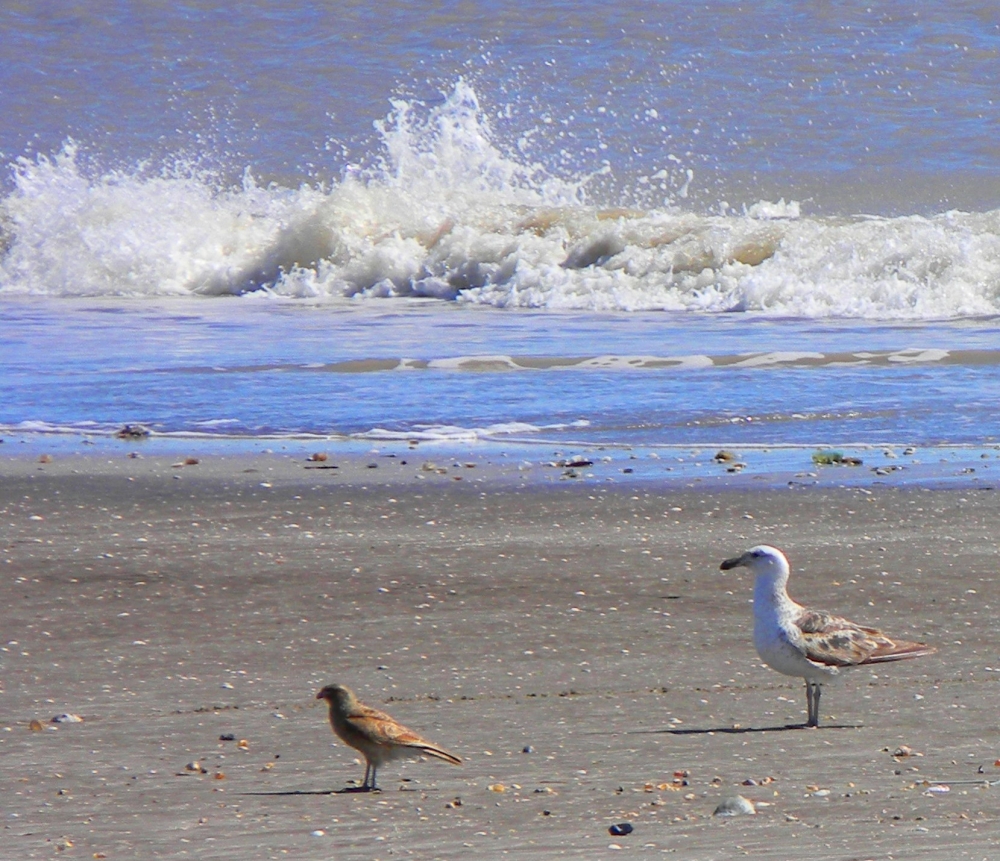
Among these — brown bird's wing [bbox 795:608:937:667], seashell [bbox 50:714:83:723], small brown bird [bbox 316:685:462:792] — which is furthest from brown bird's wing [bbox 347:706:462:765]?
brown bird's wing [bbox 795:608:937:667]

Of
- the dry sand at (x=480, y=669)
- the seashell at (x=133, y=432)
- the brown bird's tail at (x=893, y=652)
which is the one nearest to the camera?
the dry sand at (x=480, y=669)

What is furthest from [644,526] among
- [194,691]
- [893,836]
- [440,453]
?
[893,836]

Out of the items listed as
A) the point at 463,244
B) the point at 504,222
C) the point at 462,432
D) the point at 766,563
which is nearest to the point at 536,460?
the point at 462,432

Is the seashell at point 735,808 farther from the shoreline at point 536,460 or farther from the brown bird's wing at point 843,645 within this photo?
the shoreline at point 536,460

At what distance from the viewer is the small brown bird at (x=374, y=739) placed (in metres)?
3.58

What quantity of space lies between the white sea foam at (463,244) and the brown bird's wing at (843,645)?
9981mm

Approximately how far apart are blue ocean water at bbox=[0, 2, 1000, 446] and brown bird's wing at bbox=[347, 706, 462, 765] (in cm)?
464

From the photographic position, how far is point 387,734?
3572mm

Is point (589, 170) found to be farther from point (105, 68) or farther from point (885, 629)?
point (885, 629)

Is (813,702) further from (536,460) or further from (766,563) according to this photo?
(536,460)

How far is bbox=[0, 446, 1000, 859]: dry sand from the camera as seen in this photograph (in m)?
3.40

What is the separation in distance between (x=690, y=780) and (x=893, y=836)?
21.0 inches

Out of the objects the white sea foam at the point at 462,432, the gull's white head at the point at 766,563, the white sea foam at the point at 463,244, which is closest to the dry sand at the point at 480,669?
the gull's white head at the point at 766,563

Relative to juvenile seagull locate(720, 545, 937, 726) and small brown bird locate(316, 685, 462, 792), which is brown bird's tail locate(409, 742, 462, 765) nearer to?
small brown bird locate(316, 685, 462, 792)
